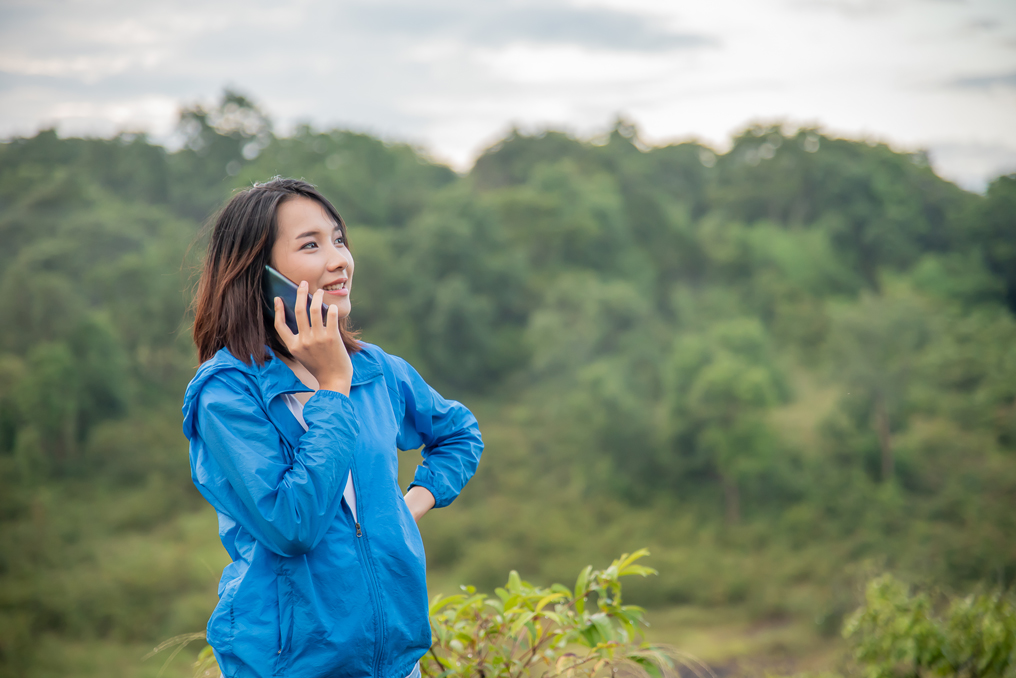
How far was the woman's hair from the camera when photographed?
1.36 meters

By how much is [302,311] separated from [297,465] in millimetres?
255

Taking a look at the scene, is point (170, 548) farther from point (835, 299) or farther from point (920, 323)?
point (835, 299)

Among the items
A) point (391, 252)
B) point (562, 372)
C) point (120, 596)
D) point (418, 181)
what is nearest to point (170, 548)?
point (120, 596)

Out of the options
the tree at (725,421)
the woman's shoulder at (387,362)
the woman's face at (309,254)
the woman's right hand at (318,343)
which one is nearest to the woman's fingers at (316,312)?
the woman's right hand at (318,343)

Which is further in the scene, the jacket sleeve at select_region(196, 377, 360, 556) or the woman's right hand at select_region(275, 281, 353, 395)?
the woman's right hand at select_region(275, 281, 353, 395)

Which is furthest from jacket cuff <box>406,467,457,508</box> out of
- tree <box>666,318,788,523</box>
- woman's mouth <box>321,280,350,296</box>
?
tree <box>666,318,788,523</box>

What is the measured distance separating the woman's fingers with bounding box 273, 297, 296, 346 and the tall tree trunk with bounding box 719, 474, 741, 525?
22989mm

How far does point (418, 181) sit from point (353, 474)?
3112cm

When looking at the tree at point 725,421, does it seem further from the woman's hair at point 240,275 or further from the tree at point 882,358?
the woman's hair at point 240,275

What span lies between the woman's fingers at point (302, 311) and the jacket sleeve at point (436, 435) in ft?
1.00

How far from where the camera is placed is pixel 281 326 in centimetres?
129

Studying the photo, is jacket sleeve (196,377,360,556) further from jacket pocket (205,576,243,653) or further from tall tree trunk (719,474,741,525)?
tall tree trunk (719,474,741,525)

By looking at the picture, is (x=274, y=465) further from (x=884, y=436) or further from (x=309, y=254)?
(x=884, y=436)

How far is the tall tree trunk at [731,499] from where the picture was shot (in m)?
22.8
